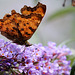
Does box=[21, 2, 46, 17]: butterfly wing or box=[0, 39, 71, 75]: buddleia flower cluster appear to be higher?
box=[21, 2, 46, 17]: butterfly wing

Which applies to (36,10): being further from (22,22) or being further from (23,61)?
(23,61)

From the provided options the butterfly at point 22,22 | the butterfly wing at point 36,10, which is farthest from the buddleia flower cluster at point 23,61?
the butterfly wing at point 36,10

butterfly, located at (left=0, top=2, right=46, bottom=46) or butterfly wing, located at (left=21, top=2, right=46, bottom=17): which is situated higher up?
butterfly wing, located at (left=21, top=2, right=46, bottom=17)

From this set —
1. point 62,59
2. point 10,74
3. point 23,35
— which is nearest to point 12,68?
point 10,74

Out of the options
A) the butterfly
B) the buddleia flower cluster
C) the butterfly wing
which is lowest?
the buddleia flower cluster

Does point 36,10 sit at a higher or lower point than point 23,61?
higher

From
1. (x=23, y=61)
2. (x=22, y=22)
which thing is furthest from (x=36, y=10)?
(x=23, y=61)

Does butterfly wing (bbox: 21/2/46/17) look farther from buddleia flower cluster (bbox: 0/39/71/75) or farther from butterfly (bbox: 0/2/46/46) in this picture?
buddleia flower cluster (bbox: 0/39/71/75)

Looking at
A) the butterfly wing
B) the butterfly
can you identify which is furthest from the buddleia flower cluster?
the butterfly wing

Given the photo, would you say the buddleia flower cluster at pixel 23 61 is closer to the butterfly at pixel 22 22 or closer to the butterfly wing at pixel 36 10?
the butterfly at pixel 22 22

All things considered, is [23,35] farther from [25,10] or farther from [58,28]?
[58,28]
